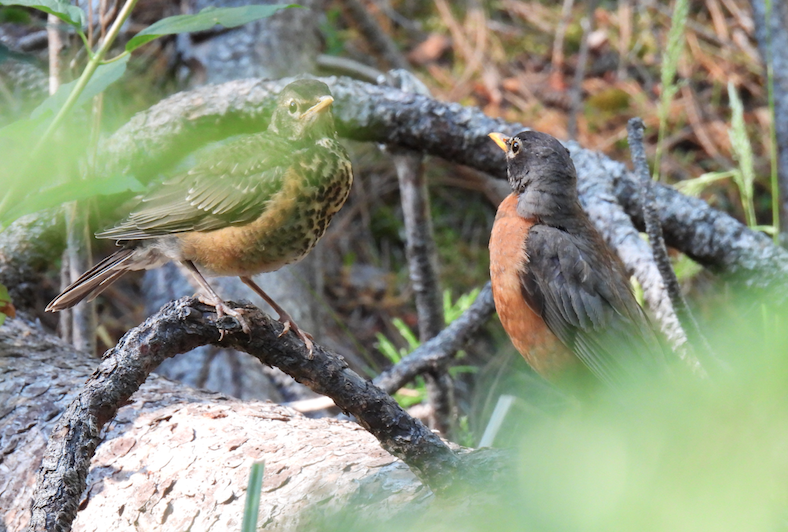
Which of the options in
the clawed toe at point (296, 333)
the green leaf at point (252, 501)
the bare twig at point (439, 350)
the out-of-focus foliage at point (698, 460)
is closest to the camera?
the out-of-focus foliage at point (698, 460)

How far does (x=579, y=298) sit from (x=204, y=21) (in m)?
1.61

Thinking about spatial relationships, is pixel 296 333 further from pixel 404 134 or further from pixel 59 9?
pixel 404 134

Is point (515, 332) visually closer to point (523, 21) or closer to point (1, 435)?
point (1, 435)

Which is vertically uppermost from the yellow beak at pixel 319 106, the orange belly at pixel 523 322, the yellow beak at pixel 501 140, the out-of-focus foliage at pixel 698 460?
the yellow beak at pixel 319 106

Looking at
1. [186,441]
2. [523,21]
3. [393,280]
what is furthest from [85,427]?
[523,21]

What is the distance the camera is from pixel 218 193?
2270 mm

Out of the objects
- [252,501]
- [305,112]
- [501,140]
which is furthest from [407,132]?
[252,501]

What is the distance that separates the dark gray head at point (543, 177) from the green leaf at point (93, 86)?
1.57 meters

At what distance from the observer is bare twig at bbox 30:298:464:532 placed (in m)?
1.47

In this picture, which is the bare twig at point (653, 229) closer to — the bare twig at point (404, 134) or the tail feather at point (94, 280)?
the bare twig at point (404, 134)

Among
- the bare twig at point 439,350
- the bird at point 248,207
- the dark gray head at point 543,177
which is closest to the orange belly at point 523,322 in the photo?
the dark gray head at point 543,177

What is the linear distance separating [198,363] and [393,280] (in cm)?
197

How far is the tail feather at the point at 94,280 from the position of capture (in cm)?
233

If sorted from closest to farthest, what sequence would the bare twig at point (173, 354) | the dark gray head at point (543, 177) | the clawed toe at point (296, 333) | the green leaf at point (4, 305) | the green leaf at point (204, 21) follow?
the bare twig at point (173, 354), the green leaf at point (204, 21), the clawed toe at point (296, 333), the green leaf at point (4, 305), the dark gray head at point (543, 177)
